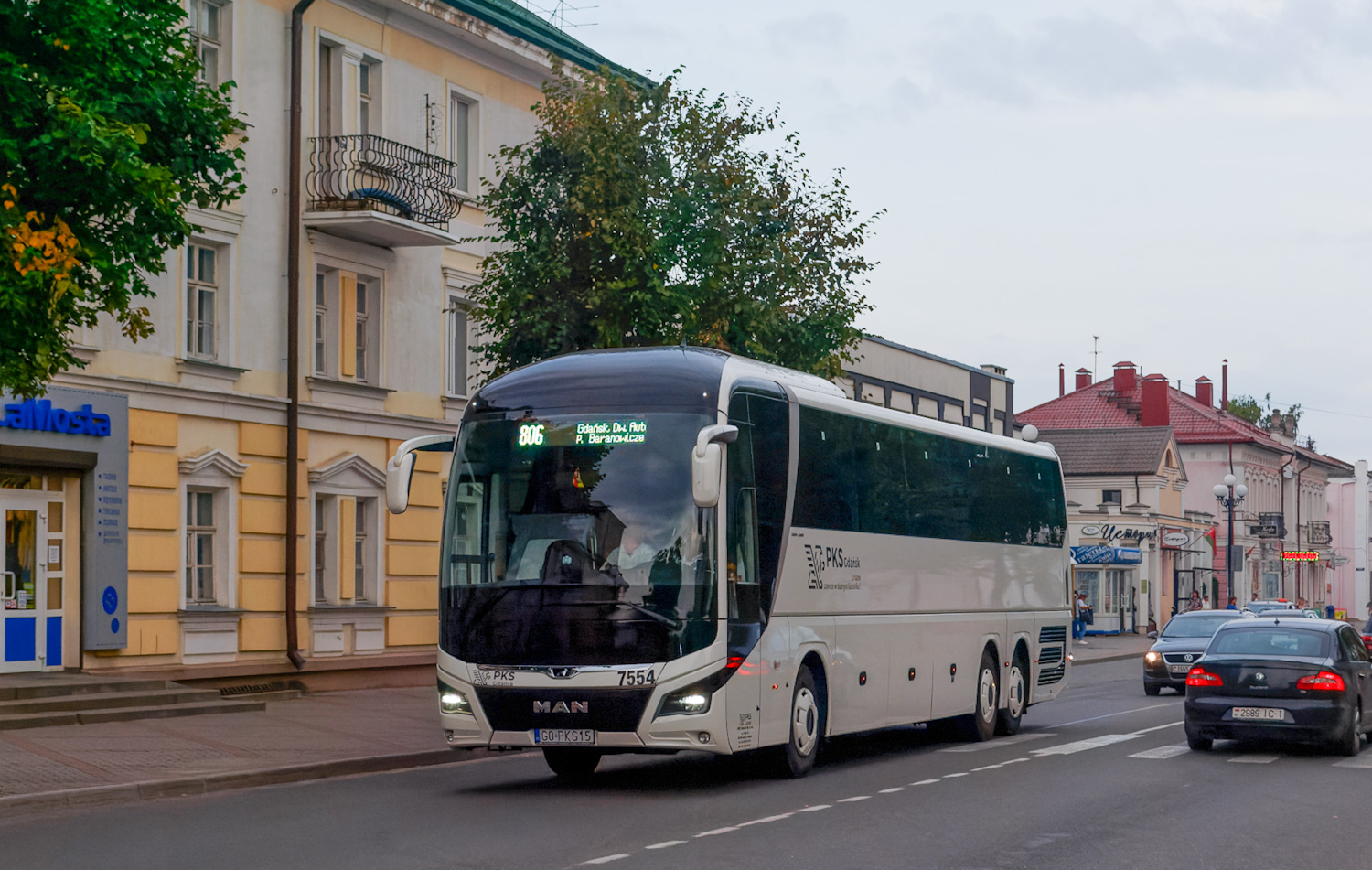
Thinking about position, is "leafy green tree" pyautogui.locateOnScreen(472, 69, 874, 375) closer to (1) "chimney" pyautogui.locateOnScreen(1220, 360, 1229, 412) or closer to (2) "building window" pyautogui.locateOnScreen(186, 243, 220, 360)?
(2) "building window" pyautogui.locateOnScreen(186, 243, 220, 360)

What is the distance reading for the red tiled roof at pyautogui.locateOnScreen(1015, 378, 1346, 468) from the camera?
91.7 m

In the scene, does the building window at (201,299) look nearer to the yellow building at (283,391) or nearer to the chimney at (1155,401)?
the yellow building at (283,391)

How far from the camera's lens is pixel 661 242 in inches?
906

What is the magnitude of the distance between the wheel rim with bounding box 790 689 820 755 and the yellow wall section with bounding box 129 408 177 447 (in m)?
11.2

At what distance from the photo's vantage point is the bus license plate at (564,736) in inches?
581

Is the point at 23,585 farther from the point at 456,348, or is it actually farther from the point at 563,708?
the point at 563,708

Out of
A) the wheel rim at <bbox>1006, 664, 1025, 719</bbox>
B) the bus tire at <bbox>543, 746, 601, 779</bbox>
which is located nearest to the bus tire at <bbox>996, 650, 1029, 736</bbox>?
the wheel rim at <bbox>1006, 664, 1025, 719</bbox>

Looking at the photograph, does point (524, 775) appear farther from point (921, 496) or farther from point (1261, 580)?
point (1261, 580)

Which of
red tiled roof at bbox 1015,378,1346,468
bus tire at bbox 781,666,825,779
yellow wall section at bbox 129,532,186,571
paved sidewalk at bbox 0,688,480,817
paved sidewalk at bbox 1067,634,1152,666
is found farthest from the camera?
red tiled roof at bbox 1015,378,1346,468

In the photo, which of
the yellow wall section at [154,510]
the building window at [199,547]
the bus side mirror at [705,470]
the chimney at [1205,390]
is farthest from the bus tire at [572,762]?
the chimney at [1205,390]

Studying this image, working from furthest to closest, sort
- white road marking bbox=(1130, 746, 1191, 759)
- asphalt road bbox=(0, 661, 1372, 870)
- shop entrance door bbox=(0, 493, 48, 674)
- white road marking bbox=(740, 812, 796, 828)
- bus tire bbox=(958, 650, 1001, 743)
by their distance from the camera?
shop entrance door bbox=(0, 493, 48, 674) → bus tire bbox=(958, 650, 1001, 743) → white road marking bbox=(1130, 746, 1191, 759) → white road marking bbox=(740, 812, 796, 828) → asphalt road bbox=(0, 661, 1372, 870)

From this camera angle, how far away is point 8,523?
22.4 metres

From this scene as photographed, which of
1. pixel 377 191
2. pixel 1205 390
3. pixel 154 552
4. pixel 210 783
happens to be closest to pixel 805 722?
pixel 210 783

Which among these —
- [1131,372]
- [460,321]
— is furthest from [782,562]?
[1131,372]
